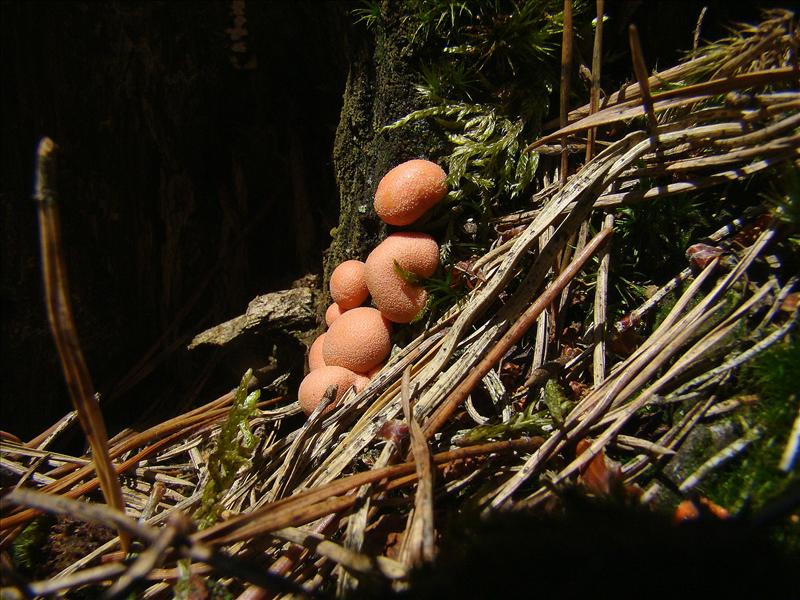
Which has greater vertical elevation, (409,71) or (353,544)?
(409,71)

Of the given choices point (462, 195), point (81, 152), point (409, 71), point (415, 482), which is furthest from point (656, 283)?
point (81, 152)

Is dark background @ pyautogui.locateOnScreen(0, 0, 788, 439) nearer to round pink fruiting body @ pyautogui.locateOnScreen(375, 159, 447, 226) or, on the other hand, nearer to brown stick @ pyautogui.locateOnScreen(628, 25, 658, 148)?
round pink fruiting body @ pyautogui.locateOnScreen(375, 159, 447, 226)

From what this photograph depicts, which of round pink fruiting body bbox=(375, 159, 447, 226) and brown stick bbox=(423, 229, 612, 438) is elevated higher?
round pink fruiting body bbox=(375, 159, 447, 226)

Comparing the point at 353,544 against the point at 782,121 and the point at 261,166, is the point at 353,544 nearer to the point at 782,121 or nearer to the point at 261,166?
the point at 782,121

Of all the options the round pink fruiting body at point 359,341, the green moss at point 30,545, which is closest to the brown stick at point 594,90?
the round pink fruiting body at point 359,341

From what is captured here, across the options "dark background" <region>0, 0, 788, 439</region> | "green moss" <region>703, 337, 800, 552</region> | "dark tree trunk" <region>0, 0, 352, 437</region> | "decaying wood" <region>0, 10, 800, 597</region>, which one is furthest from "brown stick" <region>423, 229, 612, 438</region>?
"dark tree trunk" <region>0, 0, 352, 437</region>

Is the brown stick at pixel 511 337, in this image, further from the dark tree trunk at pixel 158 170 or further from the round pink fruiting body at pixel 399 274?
the dark tree trunk at pixel 158 170
